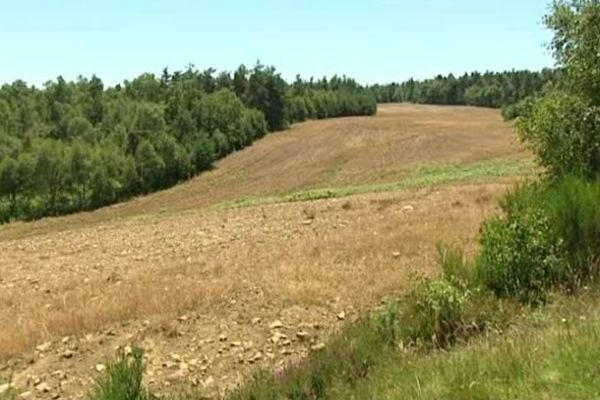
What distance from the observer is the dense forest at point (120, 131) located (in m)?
58.7

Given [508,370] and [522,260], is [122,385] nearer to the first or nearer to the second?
[508,370]

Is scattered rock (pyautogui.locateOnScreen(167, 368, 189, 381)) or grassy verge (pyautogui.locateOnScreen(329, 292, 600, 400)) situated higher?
grassy verge (pyautogui.locateOnScreen(329, 292, 600, 400))

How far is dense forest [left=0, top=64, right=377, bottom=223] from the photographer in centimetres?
5872

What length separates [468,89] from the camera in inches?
5743

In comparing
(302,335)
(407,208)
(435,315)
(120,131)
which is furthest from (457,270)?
(120,131)

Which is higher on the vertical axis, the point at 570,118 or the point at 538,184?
the point at 570,118

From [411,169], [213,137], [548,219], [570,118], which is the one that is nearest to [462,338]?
[548,219]

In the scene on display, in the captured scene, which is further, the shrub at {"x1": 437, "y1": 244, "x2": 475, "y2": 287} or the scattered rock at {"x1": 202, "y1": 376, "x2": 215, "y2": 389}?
the shrub at {"x1": 437, "y1": 244, "x2": 475, "y2": 287}

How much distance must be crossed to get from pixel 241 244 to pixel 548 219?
1026 centimetres

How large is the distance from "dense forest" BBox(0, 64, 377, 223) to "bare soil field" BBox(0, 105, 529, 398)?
34.8m

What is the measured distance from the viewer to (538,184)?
11.6m

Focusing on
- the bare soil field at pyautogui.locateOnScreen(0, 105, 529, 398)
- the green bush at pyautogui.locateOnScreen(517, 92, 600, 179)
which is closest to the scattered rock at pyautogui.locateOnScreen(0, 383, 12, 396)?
the bare soil field at pyautogui.locateOnScreen(0, 105, 529, 398)

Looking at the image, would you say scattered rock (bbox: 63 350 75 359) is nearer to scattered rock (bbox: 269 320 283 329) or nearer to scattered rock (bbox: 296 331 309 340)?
scattered rock (bbox: 269 320 283 329)

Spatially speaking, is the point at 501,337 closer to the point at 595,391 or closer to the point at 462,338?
the point at 462,338
